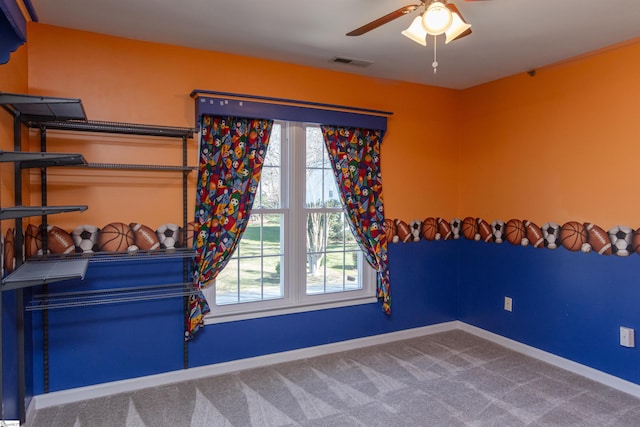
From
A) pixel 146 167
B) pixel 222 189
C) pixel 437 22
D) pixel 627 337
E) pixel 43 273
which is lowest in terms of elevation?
pixel 627 337

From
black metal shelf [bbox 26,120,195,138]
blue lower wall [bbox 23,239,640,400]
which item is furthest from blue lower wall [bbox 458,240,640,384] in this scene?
black metal shelf [bbox 26,120,195,138]

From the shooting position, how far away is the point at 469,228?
418 cm

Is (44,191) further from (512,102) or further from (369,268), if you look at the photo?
(512,102)

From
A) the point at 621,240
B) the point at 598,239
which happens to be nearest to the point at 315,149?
the point at 598,239

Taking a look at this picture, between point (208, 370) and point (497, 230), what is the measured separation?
110 inches

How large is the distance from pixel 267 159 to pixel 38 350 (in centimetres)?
202

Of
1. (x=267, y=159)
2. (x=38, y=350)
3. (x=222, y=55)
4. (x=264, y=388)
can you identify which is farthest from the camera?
(x=267, y=159)

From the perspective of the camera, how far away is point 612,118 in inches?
119

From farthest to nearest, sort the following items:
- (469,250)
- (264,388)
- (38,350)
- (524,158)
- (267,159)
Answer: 1. (469,250)
2. (524,158)
3. (267,159)
4. (264,388)
5. (38,350)

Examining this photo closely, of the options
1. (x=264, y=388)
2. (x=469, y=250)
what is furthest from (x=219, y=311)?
(x=469, y=250)

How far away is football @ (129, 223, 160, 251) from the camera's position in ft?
9.53

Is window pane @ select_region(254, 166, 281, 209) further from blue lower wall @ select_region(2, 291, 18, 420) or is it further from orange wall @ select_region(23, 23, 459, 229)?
blue lower wall @ select_region(2, 291, 18, 420)

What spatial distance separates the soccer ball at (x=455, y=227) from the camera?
4.27 metres

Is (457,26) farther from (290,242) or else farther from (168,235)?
(168,235)
